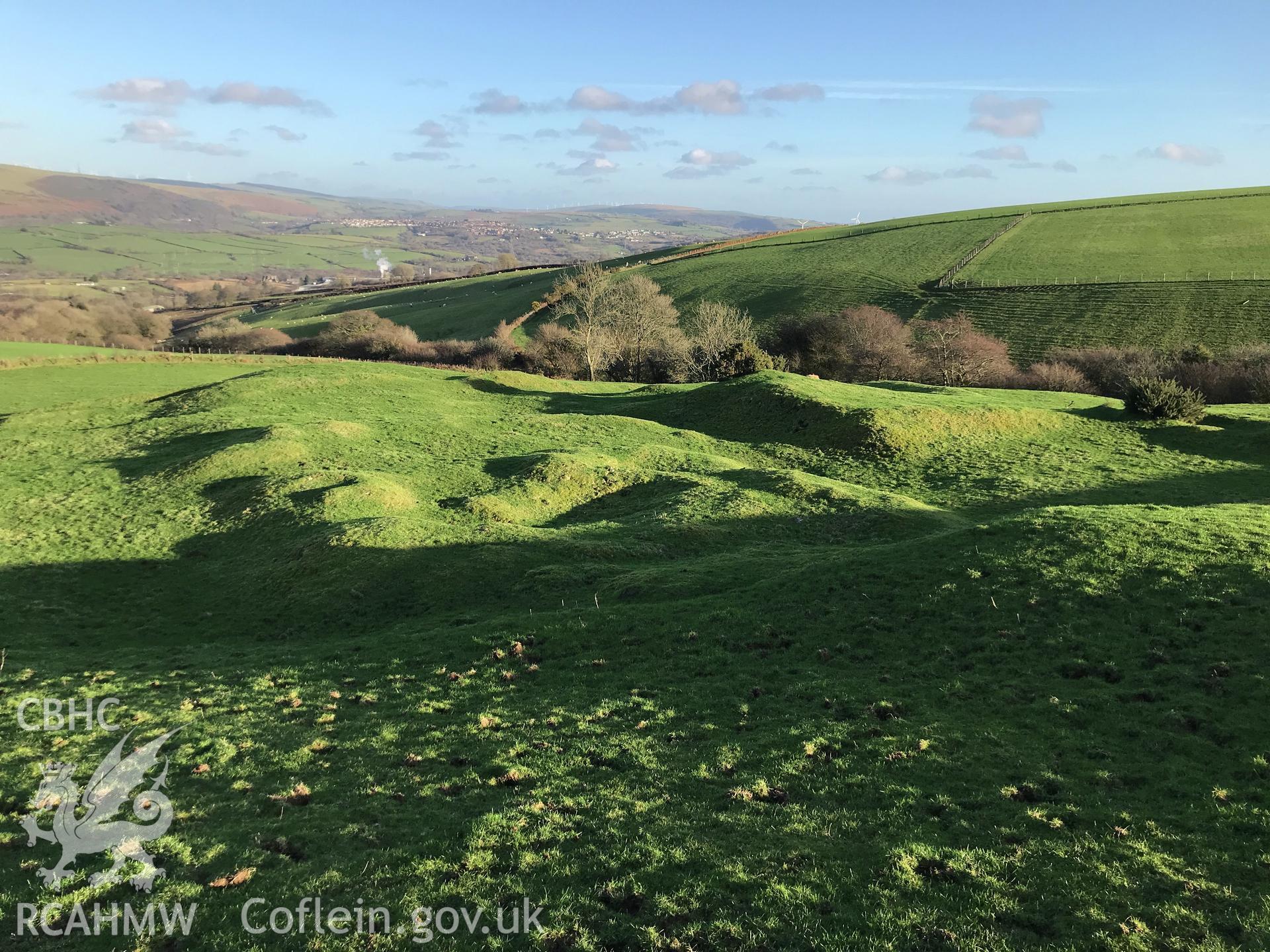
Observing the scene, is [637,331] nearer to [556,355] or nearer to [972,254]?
[556,355]

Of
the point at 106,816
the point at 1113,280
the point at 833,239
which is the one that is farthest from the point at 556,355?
the point at 833,239

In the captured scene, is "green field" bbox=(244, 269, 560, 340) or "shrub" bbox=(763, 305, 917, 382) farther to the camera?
"green field" bbox=(244, 269, 560, 340)

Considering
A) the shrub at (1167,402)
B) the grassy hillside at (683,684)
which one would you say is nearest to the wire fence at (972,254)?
the shrub at (1167,402)

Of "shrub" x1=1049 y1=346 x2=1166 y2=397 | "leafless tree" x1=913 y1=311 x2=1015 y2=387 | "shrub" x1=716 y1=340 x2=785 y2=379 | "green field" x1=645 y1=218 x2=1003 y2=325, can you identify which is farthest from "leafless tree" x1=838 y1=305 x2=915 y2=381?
"shrub" x1=1049 y1=346 x2=1166 y2=397

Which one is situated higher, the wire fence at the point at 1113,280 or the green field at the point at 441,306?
the wire fence at the point at 1113,280

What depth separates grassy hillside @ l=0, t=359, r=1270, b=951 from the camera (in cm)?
932

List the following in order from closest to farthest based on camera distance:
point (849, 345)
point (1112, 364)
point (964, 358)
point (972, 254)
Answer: point (1112, 364), point (964, 358), point (849, 345), point (972, 254)

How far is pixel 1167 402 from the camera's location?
42.4 meters

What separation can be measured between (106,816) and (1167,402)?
179 ft

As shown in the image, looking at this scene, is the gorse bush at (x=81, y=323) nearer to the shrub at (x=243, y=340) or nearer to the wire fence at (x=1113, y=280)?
the shrub at (x=243, y=340)

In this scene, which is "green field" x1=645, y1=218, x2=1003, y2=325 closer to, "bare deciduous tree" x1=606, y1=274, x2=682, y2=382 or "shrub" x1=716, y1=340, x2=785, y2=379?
"bare deciduous tree" x1=606, y1=274, x2=682, y2=382

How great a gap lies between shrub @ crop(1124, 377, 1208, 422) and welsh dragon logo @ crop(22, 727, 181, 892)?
53509 mm

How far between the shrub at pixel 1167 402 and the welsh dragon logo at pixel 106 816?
5351cm

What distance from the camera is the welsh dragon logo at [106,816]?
10.0m
